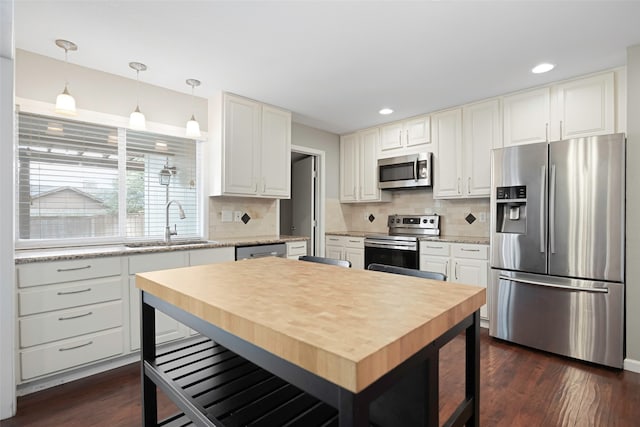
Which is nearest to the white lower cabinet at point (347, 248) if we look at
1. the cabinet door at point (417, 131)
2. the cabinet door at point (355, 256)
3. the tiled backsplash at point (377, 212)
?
the cabinet door at point (355, 256)

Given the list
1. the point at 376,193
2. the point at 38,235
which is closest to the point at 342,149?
the point at 376,193

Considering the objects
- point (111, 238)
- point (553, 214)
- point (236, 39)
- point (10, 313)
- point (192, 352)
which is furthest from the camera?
point (111, 238)

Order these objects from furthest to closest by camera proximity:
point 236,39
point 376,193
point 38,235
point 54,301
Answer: point 376,193, point 38,235, point 236,39, point 54,301

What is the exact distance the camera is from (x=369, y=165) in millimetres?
4594

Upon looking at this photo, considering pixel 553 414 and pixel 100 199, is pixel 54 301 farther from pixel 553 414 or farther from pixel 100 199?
pixel 553 414

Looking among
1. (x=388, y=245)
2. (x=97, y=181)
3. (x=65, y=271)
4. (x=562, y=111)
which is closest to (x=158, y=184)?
(x=97, y=181)

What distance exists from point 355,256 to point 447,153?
1.74m

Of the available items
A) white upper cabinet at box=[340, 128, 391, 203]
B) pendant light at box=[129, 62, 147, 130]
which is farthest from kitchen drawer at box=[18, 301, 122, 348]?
white upper cabinet at box=[340, 128, 391, 203]

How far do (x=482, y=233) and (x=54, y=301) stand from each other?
406cm

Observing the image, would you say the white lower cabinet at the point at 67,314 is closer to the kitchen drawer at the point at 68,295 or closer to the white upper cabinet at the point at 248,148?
the kitchen drawer at the point at 68,295

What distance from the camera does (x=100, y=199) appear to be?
9.23 feet

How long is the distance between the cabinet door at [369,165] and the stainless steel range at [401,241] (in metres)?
0.46

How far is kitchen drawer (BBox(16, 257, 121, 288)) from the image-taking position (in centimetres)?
204

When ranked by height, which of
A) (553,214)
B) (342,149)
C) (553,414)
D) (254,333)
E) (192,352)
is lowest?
(553,414)
